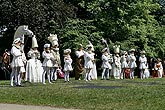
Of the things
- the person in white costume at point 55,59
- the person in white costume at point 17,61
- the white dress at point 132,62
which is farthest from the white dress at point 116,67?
the person in white costume at point 17,61

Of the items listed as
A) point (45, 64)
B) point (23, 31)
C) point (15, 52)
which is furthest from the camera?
point (23, 31)

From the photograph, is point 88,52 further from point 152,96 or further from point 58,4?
point 58,4

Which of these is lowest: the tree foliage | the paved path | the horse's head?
the paved path

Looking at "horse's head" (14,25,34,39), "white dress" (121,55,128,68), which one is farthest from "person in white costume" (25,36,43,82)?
"white dress" (121,55,128,68)

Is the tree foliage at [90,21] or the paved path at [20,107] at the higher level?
the tree foliage at [90,21]

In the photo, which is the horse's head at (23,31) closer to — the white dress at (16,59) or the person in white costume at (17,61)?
the person in white costume at (17,61)

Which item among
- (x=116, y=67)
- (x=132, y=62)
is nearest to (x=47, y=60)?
(x=116, y=67)

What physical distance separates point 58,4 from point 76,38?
11.7ft

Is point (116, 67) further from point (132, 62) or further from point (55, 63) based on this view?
point (55, 63)

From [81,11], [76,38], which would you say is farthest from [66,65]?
[81,11]

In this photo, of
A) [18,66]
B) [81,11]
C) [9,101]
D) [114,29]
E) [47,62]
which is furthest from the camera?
[81,11]

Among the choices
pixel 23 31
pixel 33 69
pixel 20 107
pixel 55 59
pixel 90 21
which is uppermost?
pixel 90 21

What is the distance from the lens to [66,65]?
25.0 m

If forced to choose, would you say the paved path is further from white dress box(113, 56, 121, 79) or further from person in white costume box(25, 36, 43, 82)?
white dress box(113, 56, 121, 79)
